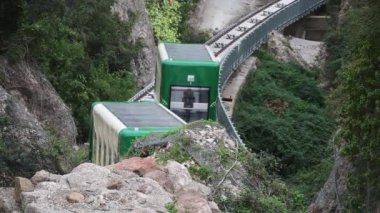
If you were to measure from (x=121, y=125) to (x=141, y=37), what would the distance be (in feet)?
80.4

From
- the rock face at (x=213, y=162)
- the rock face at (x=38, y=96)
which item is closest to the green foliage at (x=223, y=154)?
the rock face at (x=213, y=162)

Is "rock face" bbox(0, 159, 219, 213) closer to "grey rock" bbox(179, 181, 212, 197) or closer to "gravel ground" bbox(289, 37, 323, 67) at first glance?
"grey rock" bbox(179, 181, 212, 197)

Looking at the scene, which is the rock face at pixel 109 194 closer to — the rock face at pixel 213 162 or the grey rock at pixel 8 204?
the grey rock at pixel 8 204

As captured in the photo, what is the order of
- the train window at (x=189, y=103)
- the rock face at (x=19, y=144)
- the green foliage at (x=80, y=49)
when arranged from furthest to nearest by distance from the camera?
the train window at (x=189, y=103) < the green foliage at (x=80, y=49) < the rock face at (x=19, y=144)

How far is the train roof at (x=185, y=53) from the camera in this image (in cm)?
2561

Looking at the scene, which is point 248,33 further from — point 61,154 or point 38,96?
point 61,154

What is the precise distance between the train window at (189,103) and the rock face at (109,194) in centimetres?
1253

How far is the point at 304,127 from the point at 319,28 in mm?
15417

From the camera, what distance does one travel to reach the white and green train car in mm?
15961

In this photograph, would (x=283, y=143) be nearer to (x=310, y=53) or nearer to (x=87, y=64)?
(x=87, y=64)

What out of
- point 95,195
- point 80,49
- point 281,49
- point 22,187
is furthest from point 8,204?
point 281,49

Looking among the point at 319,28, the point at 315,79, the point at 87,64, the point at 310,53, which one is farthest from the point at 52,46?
the point at 319,28

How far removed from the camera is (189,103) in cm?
2548

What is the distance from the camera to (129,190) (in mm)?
11844
